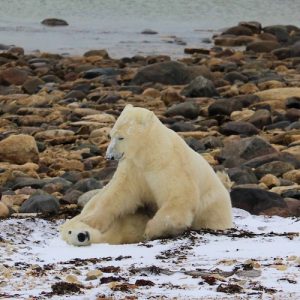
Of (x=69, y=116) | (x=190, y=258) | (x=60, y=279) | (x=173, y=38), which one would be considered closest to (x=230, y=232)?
(x=190, y=258)

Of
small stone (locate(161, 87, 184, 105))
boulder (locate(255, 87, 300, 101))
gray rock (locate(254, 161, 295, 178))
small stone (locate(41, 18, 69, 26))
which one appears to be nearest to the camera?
gray rock (locate(254, 161, 295, 178))

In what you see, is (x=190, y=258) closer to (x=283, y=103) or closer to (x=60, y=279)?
(x=60, y=279)

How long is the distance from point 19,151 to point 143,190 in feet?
20.3

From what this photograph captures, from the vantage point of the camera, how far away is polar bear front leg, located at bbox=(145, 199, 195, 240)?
240 inches

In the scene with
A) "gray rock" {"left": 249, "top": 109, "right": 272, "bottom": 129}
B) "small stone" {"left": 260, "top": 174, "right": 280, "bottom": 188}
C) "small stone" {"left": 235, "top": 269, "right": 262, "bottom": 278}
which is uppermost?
"small stone" {"left": 235, "top": 269, "right": 262, "bottom": 278}

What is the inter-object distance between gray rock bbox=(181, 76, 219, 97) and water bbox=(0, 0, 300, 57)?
30.2ft

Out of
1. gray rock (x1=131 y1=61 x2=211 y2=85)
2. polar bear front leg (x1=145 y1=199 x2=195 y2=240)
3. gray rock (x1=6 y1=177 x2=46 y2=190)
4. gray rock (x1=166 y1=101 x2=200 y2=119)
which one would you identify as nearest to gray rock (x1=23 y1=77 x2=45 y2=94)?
gray rock (x1=131 y1=61 x2=211 y2=85)

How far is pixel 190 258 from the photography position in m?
5.54

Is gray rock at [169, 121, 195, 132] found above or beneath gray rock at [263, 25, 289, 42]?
beneath

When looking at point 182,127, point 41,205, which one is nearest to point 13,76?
point 182,127

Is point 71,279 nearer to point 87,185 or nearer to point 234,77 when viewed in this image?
point 87,185

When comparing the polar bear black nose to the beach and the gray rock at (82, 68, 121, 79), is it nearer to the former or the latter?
the beach

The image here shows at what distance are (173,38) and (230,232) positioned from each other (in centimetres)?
2692

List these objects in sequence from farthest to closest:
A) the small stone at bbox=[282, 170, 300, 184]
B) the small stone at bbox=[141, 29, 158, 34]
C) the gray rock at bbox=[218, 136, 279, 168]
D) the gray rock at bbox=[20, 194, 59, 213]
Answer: the small stone at bbox=[141, 29, 158, 34]
the gray rock at bbox=[218, 136, 279, 168]
the small stone at bbox=[282, 170, 300, 184]
the gray rock at bbox=[20, 194, 59, 213]
